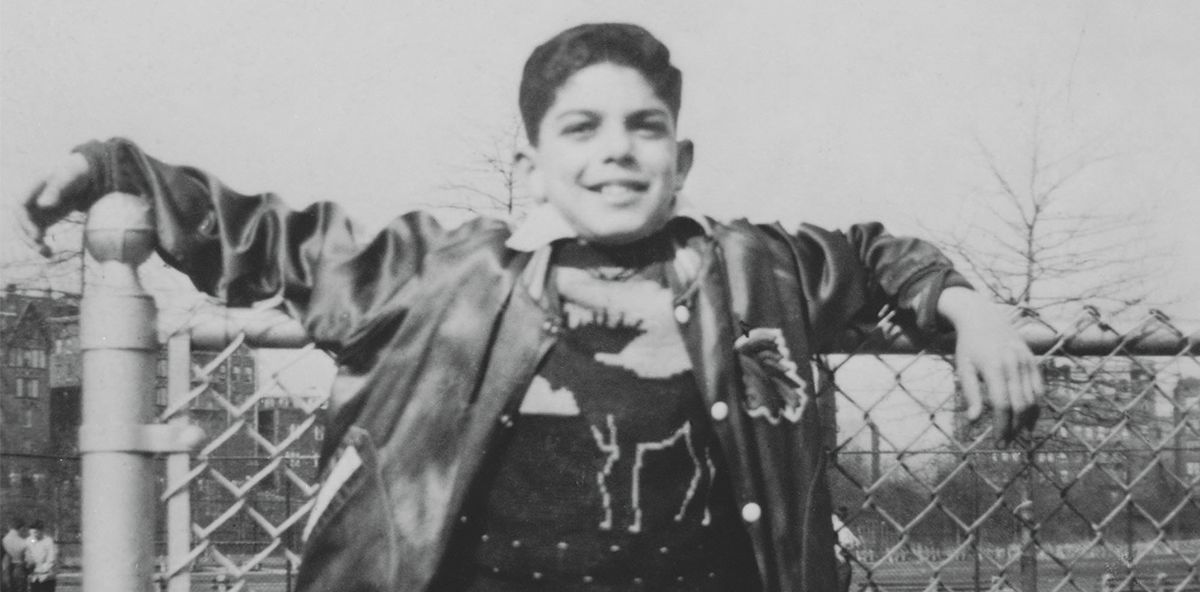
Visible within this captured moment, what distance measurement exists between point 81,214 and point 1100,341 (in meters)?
1.71

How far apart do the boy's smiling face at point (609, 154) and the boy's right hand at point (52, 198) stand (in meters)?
0.71

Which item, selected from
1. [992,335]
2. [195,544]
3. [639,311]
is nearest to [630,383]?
[639,311]

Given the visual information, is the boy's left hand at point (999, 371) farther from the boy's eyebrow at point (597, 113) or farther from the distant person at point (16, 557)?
the distant person at point (16, 557)

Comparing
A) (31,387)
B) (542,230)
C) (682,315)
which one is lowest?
(31,387)

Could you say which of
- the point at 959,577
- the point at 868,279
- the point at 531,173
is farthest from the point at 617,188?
the point at 959,577

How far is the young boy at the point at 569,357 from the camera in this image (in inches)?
72.2

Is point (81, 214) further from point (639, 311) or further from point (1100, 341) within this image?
point (1100, 341)

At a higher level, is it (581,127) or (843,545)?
(581,127)

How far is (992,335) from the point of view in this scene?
6.20ft

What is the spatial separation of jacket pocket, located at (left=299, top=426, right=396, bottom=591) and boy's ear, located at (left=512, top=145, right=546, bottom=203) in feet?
1.59

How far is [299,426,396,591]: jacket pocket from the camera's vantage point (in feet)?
5.92

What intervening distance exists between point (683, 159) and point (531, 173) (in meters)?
0.26

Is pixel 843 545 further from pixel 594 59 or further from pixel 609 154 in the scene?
pixel 594 59

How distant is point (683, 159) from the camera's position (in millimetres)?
2072
